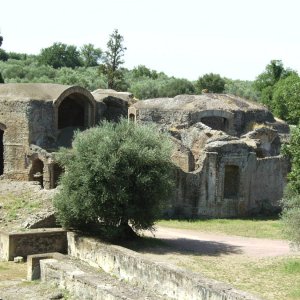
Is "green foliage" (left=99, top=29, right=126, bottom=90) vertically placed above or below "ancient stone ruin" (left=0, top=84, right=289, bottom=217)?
above

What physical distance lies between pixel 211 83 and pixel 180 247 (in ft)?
160

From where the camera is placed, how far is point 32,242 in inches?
784

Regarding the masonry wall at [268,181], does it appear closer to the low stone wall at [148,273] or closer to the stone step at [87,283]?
the low stone wall at [148,273]

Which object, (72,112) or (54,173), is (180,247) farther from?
(72,112)

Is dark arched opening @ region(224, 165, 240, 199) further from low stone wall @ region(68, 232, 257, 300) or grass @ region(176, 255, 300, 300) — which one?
low stone wall @ region(68, 232, 257, 300)

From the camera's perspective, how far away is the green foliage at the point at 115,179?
63.2 feet

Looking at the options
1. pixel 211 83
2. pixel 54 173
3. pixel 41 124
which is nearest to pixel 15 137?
pixel 41 124

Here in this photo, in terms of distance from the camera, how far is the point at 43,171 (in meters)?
29.3

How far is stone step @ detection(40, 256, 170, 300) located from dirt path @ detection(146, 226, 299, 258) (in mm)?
3897

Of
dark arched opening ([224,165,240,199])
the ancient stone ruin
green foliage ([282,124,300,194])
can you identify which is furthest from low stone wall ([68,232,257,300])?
dark arched opening ([224,165,240,199])

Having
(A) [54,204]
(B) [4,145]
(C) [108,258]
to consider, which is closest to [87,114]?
(B) [4,145]

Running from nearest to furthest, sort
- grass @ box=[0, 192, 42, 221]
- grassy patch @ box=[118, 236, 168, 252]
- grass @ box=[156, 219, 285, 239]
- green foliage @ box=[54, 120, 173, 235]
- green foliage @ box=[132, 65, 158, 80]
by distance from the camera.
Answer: green foliage @ box=[54, 120, 173, 235]
grassy patch @ box=[118, 236, 168, 252]
grass @ box=[0, 192, 42, 221]
grass @ box=[156, 219, 285, 239]
green foliage @ box=[132, 65, 158, 80]

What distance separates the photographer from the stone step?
555 inches

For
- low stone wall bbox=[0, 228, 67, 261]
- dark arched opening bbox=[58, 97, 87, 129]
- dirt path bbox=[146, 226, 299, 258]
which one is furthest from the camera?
dark arched opening bbox=[58, 97, 87, 129]
